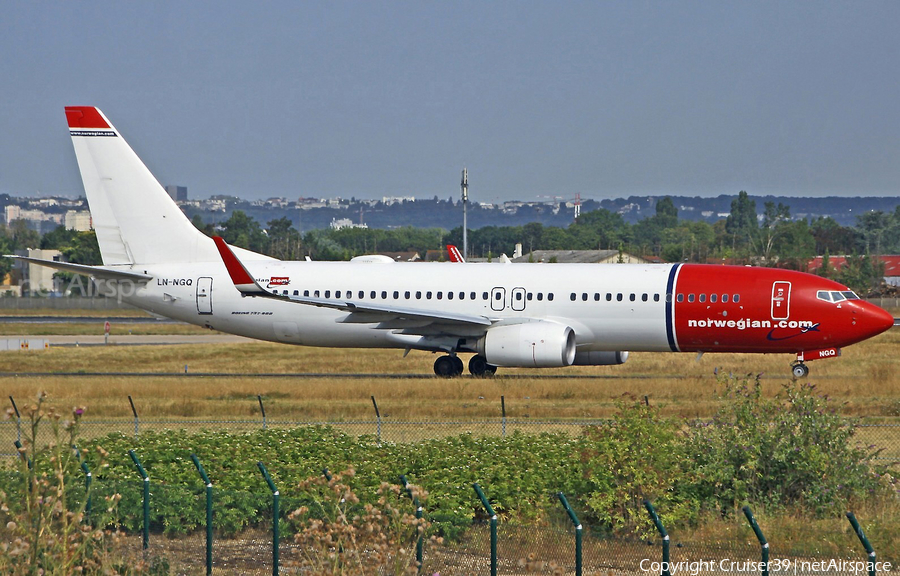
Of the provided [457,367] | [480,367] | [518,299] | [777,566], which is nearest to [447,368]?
[457,367]

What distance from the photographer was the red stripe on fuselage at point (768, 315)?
110 feet

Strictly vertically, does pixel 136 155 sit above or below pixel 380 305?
above

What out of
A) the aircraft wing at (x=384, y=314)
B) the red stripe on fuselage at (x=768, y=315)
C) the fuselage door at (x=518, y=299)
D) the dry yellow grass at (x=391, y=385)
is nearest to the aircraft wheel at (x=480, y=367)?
the dry yellow grass at (x=391, y=385)

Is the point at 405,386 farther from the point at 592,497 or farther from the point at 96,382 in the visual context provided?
the point at 592,497

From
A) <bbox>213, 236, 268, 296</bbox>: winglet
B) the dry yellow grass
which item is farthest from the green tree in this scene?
<bbox>213, 236, 268, 296</bbox>: winglet

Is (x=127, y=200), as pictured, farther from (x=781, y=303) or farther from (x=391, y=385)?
(x=781, y=303)

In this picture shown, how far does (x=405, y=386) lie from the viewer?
1307 inches

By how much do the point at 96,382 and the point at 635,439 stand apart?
22.3 metres

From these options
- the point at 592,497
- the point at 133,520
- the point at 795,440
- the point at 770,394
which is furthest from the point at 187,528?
the point at 770,394

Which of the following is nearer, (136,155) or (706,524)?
(706,524)

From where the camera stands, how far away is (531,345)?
33.6 metres

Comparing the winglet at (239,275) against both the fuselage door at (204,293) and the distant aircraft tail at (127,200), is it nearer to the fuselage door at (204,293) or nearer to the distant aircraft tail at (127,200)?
the fuselage door at (204,293)

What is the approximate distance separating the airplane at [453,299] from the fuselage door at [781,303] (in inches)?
1.2

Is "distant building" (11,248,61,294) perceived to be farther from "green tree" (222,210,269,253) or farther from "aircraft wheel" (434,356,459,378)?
"aircraft wheel" (434,356,459,378)
